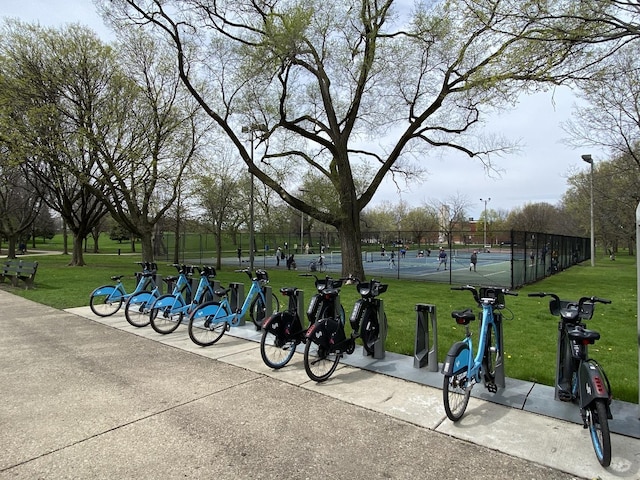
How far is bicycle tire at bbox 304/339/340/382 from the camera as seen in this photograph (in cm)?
467

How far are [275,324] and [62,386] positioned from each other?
2390 millimetres

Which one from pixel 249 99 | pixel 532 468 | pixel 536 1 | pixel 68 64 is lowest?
pixel 532 468

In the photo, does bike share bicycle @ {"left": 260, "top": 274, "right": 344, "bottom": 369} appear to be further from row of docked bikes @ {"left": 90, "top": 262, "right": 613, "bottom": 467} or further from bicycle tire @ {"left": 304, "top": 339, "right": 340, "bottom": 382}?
bicycle tire @ {"left": 304, "top": 339, "right": 340, "bottom": 382}

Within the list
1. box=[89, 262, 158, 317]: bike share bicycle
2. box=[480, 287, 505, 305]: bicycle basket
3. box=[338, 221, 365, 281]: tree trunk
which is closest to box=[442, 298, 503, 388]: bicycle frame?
box=[480, 287, 505, 305]: bicycle basket

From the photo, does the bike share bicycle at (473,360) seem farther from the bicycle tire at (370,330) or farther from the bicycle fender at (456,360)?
the bicycle tire at (370,330)

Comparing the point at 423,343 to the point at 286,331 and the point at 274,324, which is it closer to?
the point at 286,331

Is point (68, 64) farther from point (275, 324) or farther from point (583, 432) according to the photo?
point (583, 432)

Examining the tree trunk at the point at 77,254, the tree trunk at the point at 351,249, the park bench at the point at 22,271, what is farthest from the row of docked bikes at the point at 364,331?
the tree trunk at the point at 77,254

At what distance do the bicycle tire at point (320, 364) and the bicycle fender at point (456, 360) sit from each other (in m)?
1.60

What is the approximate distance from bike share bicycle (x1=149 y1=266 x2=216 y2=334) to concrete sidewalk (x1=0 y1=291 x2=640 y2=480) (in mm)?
1563

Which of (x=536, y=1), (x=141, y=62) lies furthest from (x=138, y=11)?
(x=536, y=1)

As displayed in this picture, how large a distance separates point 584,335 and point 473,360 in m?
0.94

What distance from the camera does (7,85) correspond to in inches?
647

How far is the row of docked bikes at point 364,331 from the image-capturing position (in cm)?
328
